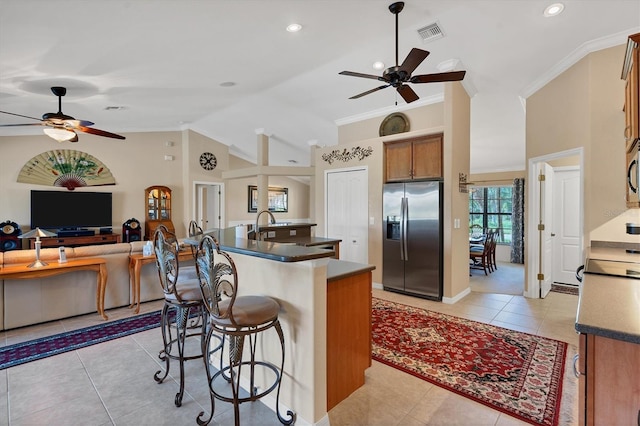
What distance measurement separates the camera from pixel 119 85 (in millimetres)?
4328

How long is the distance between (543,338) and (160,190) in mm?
7921

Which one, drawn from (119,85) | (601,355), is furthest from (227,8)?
(601,355)

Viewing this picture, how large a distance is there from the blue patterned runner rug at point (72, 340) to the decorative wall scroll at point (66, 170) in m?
4.76

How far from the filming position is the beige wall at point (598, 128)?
3369 mm

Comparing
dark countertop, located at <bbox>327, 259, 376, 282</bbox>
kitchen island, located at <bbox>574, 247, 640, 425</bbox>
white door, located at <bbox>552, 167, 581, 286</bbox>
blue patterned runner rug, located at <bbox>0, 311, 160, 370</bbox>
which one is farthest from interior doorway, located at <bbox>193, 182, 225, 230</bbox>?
kitchen island, located at <bbox>574, 247, 640, 425</bbox>

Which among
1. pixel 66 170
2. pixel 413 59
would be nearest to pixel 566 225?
pixel 413 59

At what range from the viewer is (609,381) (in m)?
1.00

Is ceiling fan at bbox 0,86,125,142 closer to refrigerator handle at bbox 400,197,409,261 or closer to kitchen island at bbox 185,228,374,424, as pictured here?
kitchen island at bbox 185,228,374,424

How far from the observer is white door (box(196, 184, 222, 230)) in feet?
29.9

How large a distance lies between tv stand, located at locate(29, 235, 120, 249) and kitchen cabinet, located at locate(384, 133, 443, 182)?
19.8 feet

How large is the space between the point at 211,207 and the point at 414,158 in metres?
6.52

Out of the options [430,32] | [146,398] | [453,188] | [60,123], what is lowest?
[146,398]

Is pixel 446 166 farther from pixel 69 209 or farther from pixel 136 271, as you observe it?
pixel 69 209

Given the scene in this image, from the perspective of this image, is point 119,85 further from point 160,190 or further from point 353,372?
point 353,372
